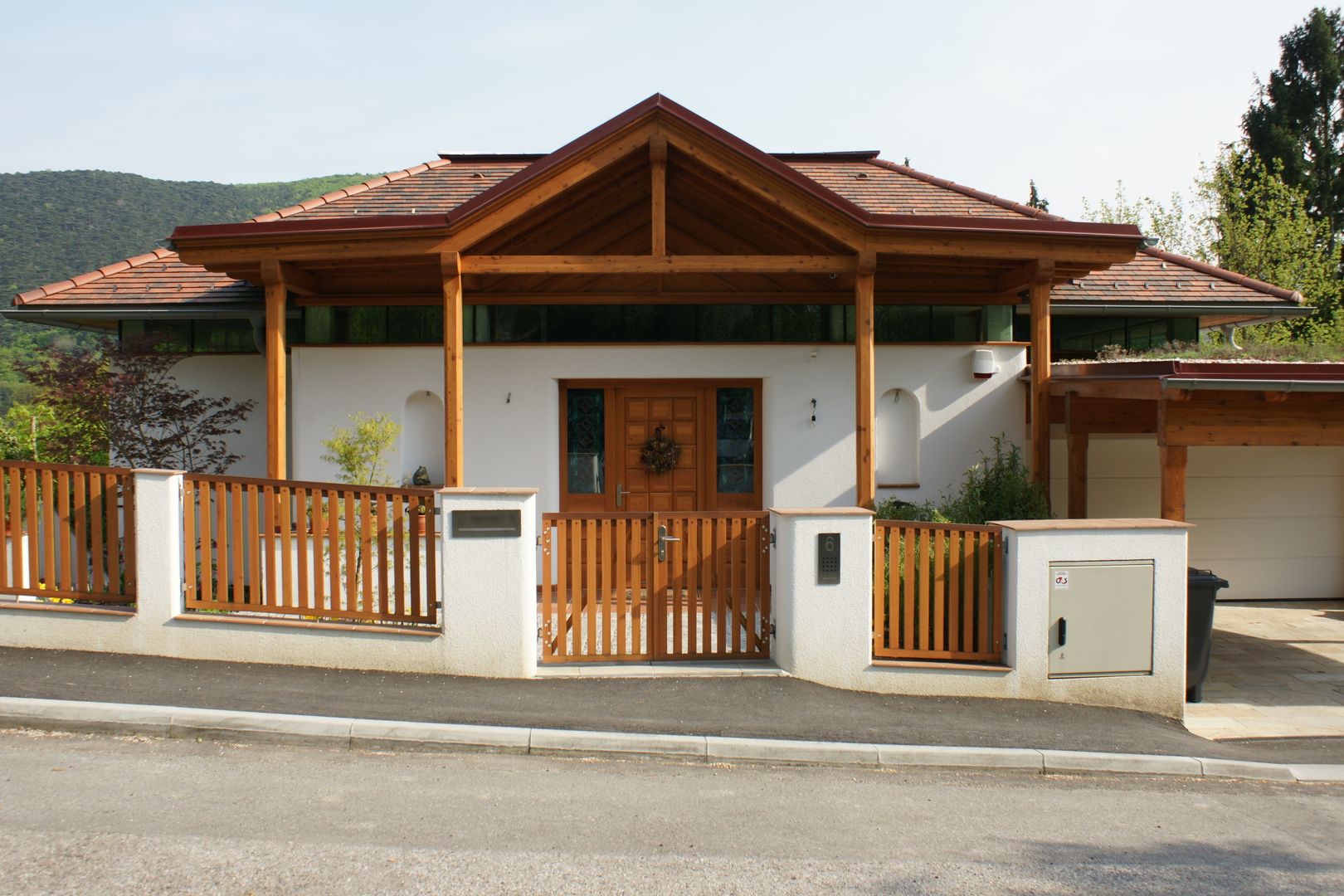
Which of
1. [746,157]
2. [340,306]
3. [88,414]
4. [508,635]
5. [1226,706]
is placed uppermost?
[746,157]

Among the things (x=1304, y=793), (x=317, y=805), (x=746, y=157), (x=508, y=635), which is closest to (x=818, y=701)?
(x=508, y=635)

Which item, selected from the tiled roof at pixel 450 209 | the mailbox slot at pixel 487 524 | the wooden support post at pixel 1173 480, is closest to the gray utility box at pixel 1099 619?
the wooden support post at pixel 1173 480

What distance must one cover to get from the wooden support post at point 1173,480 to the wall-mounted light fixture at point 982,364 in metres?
3.15

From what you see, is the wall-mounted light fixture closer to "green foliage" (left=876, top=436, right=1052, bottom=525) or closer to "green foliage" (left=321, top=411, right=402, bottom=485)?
"green foliage" (left=876, top=436, right=1052, bottom=525)

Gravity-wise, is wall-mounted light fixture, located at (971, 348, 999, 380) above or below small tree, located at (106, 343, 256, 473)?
above

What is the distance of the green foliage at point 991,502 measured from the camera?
1008cm

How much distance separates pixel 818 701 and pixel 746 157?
17.6ft

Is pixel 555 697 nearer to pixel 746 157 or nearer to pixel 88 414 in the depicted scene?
pixel 746 157

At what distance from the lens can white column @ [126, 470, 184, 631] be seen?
7.27 meters

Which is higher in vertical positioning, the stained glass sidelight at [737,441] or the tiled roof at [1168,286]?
the tiled roof at [1168,286]

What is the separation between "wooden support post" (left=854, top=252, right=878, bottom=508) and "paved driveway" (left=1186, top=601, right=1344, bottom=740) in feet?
11.3

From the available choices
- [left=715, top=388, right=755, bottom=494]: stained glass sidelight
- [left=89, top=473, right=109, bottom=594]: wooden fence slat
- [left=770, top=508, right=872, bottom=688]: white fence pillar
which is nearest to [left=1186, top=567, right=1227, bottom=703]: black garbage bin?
[left=770, top=508, right=872, bottom=688]: white fence pillar

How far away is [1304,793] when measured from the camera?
20.0ft

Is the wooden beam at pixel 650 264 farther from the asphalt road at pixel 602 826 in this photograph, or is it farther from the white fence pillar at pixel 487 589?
the asphalt road at pixel 602 826
